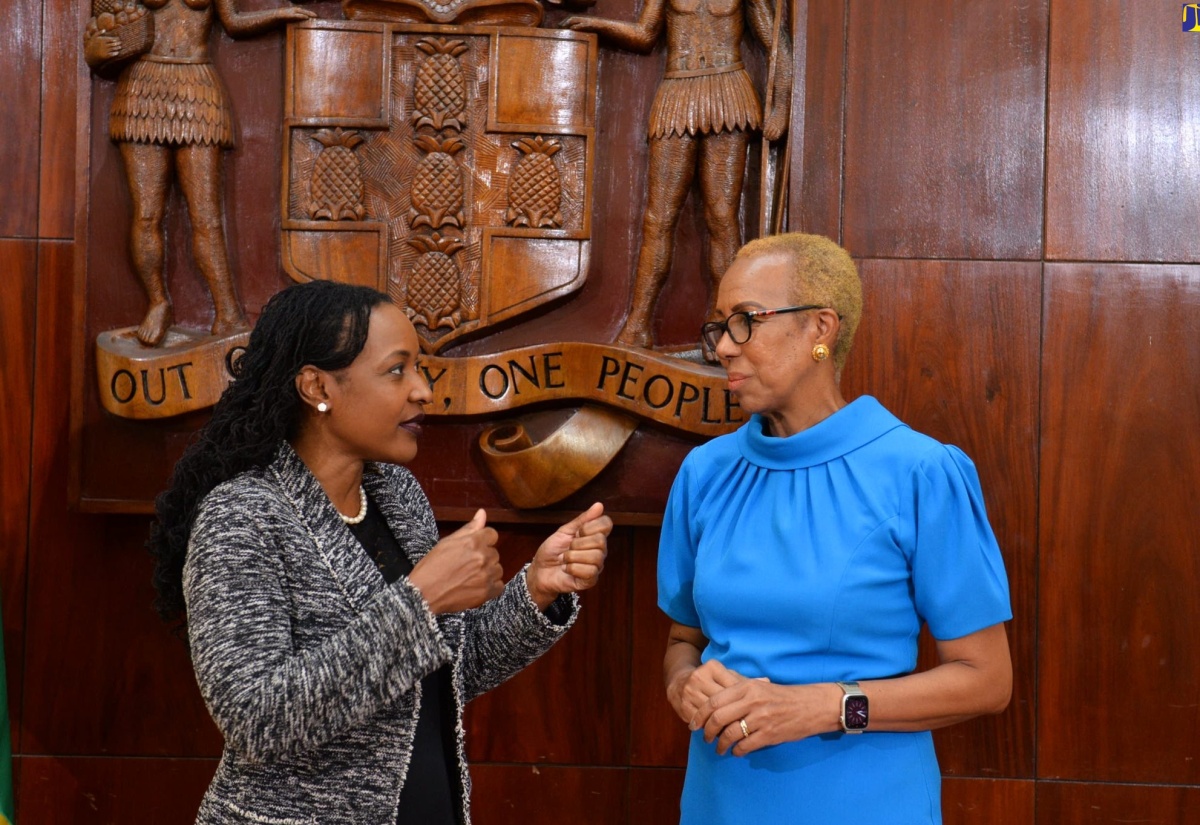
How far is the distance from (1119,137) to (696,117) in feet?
3.20

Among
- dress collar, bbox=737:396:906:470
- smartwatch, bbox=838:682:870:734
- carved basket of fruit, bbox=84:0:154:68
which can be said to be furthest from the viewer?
carved basket of fruit, bbox=84:0:154:68

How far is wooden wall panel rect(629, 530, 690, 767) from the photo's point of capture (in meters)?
2.68

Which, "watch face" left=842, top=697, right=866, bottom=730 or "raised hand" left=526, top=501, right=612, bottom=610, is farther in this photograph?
"raised hand" left=526, top=501, right=612, bottom=610

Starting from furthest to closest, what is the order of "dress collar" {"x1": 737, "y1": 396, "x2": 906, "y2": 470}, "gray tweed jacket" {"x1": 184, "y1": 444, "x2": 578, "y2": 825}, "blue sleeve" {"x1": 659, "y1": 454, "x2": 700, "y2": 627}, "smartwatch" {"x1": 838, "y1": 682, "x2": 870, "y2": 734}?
"blue sleeve" {"x1": 659, "y1": 454, "x2": 700, "y2": 627}
"dress collar" {"x1": 737, "y1": 396, "x2": 906, "y2": 470}
"smartwatch" {"x1": 838, "y1": 682, "x2": 870, "y2": 734}
"gray tweed jacket" {"x1": 184, "y1": 444, "x2": 578, "y2": 825}

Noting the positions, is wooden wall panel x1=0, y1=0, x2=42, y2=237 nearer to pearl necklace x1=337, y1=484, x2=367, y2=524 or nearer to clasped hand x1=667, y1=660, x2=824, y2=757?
pearl necklace x1=337, y1=484, x2=367, y2=524

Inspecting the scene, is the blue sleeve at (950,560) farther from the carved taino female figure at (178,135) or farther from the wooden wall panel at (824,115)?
the carved taino female figure at (178,135)

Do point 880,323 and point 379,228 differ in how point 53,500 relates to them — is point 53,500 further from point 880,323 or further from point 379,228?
point 880,323

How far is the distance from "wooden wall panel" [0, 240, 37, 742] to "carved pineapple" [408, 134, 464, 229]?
37.4 inches

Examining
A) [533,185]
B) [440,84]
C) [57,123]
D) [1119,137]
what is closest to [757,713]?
[533,185]

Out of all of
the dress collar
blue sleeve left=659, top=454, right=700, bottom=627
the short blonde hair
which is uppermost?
the short blonde hair

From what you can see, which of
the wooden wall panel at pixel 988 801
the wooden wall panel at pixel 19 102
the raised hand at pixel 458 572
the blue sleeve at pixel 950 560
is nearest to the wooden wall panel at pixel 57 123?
the wooden wall panel at pixel 19 102

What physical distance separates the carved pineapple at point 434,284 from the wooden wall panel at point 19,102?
0.95 meters

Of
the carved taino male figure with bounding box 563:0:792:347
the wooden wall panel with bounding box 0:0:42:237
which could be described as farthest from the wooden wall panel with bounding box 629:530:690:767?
the wooden wall panel with bounding box 0:0:42:237

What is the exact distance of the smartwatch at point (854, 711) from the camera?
1.45 meters
